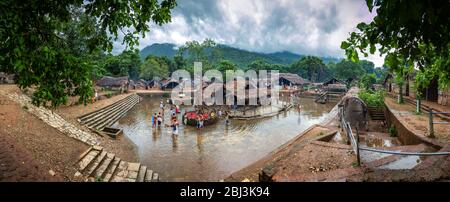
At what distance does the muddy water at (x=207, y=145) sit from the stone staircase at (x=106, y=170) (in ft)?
2.74

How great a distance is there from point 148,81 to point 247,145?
57.4 meters

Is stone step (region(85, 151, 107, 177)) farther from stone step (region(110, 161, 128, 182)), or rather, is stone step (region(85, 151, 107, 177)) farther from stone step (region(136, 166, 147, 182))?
stone step (region(136, 166, 147, 182))

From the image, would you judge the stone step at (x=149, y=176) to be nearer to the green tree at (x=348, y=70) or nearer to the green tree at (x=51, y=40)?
the green tree at (x=51, y=40)

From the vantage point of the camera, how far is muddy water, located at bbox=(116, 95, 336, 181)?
34.3ft

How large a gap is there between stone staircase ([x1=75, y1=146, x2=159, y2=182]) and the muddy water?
0.83 metres

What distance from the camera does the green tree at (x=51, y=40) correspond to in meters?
3.50

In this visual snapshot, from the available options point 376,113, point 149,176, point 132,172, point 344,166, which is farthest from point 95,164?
point 376,113

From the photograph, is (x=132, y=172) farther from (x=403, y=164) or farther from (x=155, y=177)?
(x=403, y=164)

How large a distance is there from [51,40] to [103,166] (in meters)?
6.09

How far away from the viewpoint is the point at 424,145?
799 cm

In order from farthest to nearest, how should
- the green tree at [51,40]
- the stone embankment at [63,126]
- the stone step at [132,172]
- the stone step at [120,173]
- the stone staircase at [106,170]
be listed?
the stone embankment at [63,126] < the stone step at [132,172] < the stone step at [120,173] < the stone staircase at [106,170] < the green tree at [51,40]

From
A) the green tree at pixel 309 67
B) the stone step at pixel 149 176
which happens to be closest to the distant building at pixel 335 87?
the green tree at pixel 309 67

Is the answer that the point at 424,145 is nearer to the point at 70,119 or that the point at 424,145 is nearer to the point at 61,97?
the point at 61,97
